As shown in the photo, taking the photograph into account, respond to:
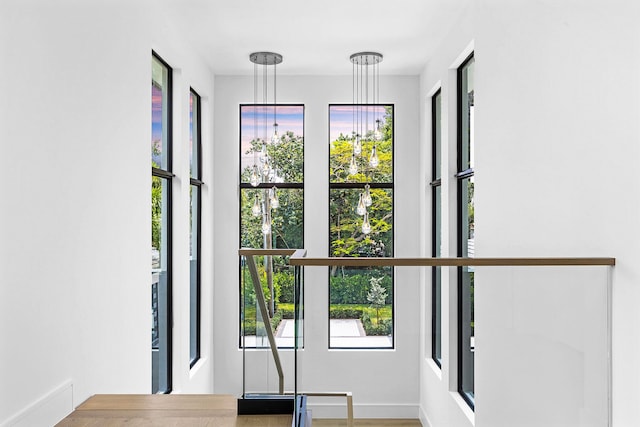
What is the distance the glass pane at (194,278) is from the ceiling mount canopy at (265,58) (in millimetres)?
1096

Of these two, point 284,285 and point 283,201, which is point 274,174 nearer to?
point 283,201

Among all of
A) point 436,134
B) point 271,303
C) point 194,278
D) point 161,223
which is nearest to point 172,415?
point 271,303

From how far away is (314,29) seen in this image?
12.2 ft

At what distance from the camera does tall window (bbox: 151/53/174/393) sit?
353 cm

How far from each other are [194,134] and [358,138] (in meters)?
1.39
